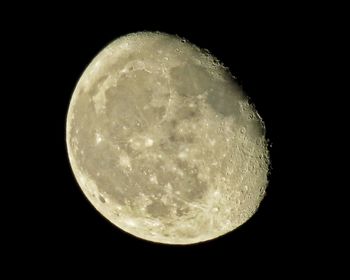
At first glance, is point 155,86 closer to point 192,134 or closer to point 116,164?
point 192,134

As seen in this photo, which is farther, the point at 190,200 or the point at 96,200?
the point at 96,200

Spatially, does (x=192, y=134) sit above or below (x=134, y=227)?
above

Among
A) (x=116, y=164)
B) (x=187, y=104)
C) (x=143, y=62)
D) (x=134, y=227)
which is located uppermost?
(x=143, y=62)

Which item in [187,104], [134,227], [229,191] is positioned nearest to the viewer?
[187,104]

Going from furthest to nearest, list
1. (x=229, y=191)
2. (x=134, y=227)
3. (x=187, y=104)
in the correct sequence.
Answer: (x=134, y=227)
(x=229, y=191)
(x=187, y=104)

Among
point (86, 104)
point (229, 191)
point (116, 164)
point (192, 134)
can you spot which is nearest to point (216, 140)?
point (192, 134)

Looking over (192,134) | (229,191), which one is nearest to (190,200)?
(229,191)

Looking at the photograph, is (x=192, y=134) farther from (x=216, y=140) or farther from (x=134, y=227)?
(x=134, y=227)
